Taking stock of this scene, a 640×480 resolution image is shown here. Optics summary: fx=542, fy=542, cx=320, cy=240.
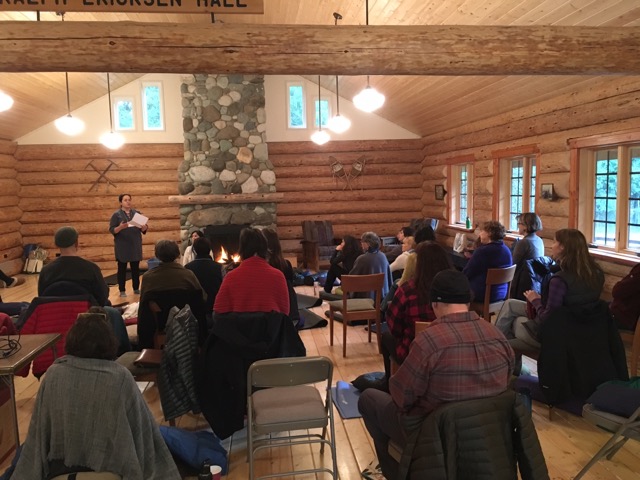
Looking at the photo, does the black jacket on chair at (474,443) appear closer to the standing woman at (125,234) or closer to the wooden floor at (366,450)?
the wooden floor at (366,450)

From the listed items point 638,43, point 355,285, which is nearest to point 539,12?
point 638,43

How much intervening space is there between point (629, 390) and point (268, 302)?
2191 millimetres

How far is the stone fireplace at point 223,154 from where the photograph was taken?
33.9 ft

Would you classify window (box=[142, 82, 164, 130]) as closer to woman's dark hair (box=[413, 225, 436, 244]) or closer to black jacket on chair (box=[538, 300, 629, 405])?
woman's dark hair (box=[413, 225, 436, 244])

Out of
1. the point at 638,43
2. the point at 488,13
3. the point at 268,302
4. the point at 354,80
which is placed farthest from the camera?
the point at 354,80

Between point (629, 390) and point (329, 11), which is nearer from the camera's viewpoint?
point (629, 390)

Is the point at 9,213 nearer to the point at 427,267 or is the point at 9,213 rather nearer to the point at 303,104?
the point at 303,104

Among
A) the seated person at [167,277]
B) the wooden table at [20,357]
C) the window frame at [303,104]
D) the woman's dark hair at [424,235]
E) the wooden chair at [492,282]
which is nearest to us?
the wooden table at [20,357]

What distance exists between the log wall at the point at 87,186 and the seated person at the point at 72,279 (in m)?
7.05

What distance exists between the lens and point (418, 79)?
791 centimetres

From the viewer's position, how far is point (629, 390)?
2.94m

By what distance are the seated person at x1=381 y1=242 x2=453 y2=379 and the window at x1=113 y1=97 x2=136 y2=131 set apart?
8970 mm

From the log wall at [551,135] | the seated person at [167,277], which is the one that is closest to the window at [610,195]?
the log wall at [551,135]

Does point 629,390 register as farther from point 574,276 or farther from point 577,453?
point 574,276
